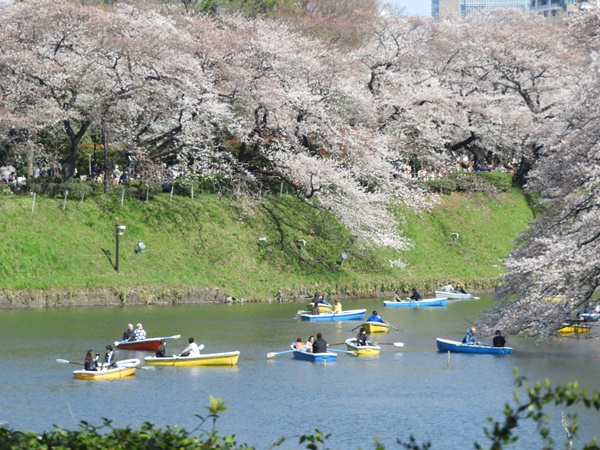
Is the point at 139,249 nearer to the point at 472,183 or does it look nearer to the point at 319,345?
the point at 319,345

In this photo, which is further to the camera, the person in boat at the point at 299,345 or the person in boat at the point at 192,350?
the person in boat at the point at 299,345

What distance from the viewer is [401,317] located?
4031cm

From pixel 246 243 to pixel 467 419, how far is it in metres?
24.4

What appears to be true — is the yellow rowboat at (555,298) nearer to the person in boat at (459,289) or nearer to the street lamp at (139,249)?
the person in boat at (459,289)

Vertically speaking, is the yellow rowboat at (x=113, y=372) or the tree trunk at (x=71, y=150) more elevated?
the tree trunk at (x=71, y=150)

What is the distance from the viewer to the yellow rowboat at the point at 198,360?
95.5 feet

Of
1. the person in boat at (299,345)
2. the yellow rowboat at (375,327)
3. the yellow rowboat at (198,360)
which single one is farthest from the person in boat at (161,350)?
the yellow rowboat at (375,327)

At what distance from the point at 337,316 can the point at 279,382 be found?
1210cm

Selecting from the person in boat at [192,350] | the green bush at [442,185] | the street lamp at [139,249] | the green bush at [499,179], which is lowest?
the person in boat at [192,350]

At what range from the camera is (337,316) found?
39031 millimetres

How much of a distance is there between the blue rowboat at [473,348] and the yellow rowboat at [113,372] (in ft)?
31.1

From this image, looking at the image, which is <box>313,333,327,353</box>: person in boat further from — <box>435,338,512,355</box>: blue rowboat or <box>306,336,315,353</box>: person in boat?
<box>435,338,512,355</box>: blue rowboat

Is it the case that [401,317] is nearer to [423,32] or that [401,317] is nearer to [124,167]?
[124,167]

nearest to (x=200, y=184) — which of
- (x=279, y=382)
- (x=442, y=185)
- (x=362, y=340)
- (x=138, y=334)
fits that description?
(x=442, y=185)
